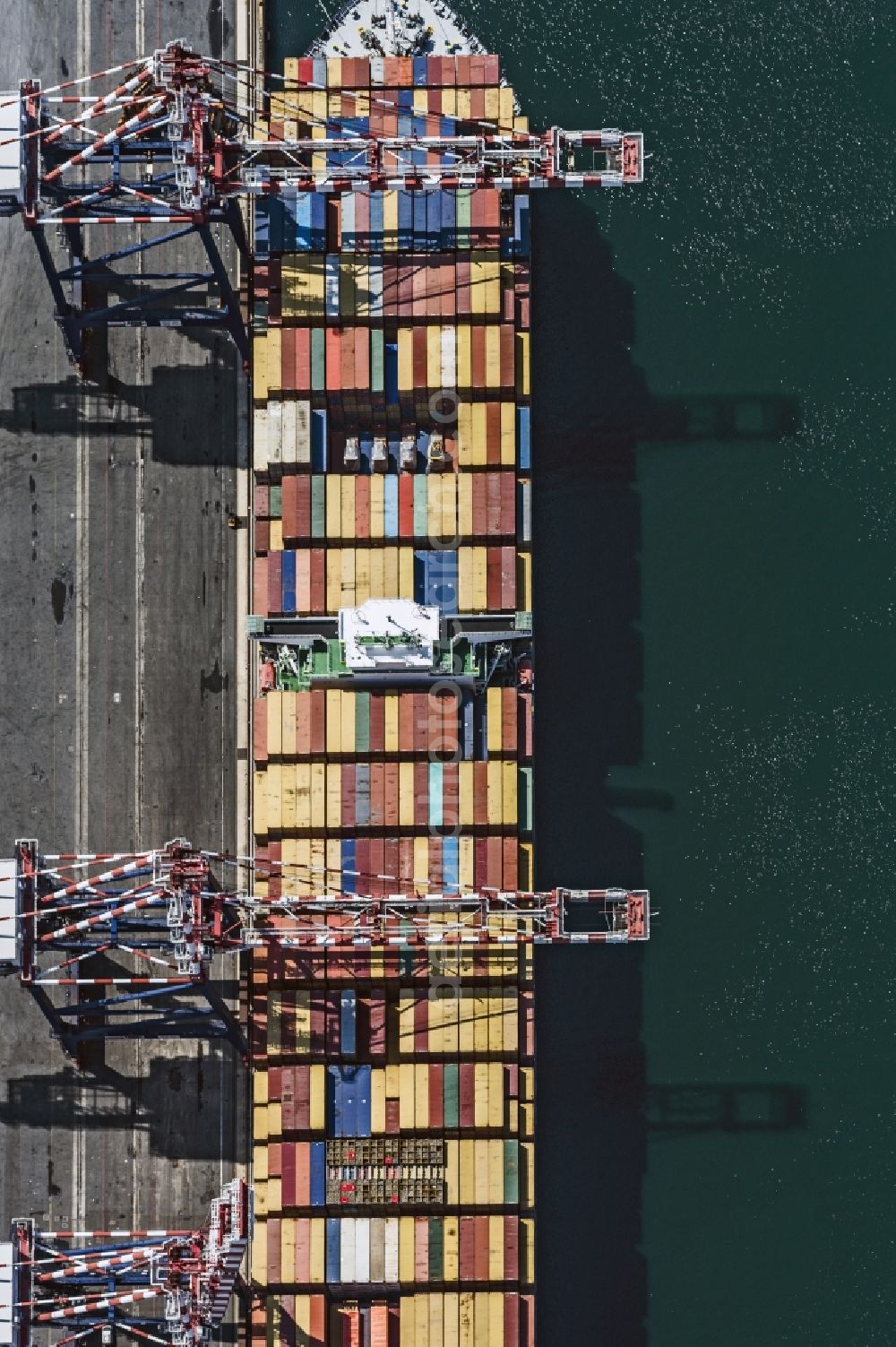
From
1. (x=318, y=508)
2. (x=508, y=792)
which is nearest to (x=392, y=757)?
(x=508, y=792)

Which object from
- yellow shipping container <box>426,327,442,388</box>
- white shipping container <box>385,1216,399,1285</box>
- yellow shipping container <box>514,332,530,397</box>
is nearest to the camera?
white shipping container <box>385,1216,399,1285</box>

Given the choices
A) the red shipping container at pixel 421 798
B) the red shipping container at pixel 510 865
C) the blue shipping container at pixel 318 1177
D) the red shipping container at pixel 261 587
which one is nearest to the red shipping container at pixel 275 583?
the red shipping container at pixel 261 587

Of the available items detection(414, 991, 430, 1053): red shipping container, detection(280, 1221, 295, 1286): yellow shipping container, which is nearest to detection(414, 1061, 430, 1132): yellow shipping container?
detection(414, 991, 430, 1053): red shipping container

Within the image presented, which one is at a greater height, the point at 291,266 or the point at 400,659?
the point at 291,266

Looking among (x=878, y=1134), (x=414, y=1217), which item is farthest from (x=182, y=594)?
(x=878, y=1134)

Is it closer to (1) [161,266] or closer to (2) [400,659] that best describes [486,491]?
(2) [400,659]

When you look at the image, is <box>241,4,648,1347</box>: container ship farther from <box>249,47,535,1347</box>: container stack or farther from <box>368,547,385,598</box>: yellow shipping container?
<box>368,547,385,598</box>: yellow shipping container
